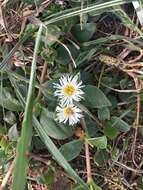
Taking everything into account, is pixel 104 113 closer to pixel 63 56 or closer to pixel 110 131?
pixel 110 131

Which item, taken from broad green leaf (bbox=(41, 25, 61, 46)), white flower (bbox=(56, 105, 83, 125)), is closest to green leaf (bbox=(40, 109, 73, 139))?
white flower (bbox=(56, 105, 83, 125))

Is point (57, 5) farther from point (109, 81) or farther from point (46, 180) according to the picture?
point (46, 180)

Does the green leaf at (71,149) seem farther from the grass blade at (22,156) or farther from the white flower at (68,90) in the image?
the grass blade at (22,156)

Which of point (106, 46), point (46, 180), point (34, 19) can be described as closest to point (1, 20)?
point (34, 19)

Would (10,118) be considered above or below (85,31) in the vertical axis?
below

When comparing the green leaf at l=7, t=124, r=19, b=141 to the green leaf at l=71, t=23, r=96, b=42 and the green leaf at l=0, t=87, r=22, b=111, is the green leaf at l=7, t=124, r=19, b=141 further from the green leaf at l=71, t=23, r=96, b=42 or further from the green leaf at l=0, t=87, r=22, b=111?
the green leaf at l=71, t=23, r=96, b=42

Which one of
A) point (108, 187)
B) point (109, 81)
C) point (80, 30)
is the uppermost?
point (80, 30)

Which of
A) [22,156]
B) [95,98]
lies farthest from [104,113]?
[22,156]
